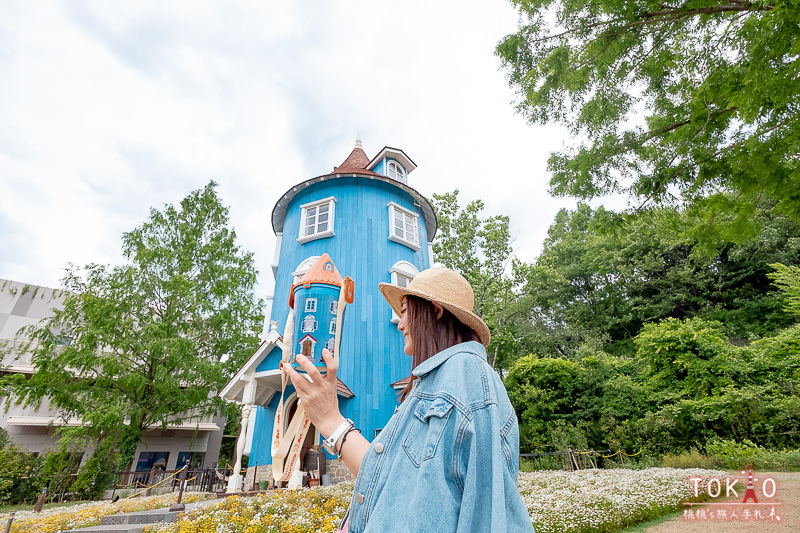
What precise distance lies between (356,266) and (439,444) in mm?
12603

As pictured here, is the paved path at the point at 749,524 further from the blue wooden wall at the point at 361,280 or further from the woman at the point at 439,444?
the blue wooden wall at the point at 361,280

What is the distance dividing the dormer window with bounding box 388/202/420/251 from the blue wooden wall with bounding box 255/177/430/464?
236 millimetres

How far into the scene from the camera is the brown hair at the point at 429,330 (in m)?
1.63

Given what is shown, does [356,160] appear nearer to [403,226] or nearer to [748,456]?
[403,226]

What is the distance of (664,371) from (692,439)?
8.98ft

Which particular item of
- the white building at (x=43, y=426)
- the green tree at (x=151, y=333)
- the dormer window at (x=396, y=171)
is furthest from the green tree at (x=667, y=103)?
the white building at (x=43, y=426)

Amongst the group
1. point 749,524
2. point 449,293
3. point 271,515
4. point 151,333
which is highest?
point 151,333

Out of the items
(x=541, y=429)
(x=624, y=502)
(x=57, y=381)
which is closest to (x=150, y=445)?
(x=57, y=381)

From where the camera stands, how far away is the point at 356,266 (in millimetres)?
13633

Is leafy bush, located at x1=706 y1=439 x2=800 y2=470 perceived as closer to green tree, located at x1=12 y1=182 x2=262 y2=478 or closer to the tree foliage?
the tree foliage

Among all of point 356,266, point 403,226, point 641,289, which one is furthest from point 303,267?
point 641,289

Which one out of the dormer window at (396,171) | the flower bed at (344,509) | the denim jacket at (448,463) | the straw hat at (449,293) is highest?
the dormer window at (396,171)

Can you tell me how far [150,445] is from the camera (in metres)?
21.2

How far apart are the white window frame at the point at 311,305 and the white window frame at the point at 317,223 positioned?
34.0 ft
